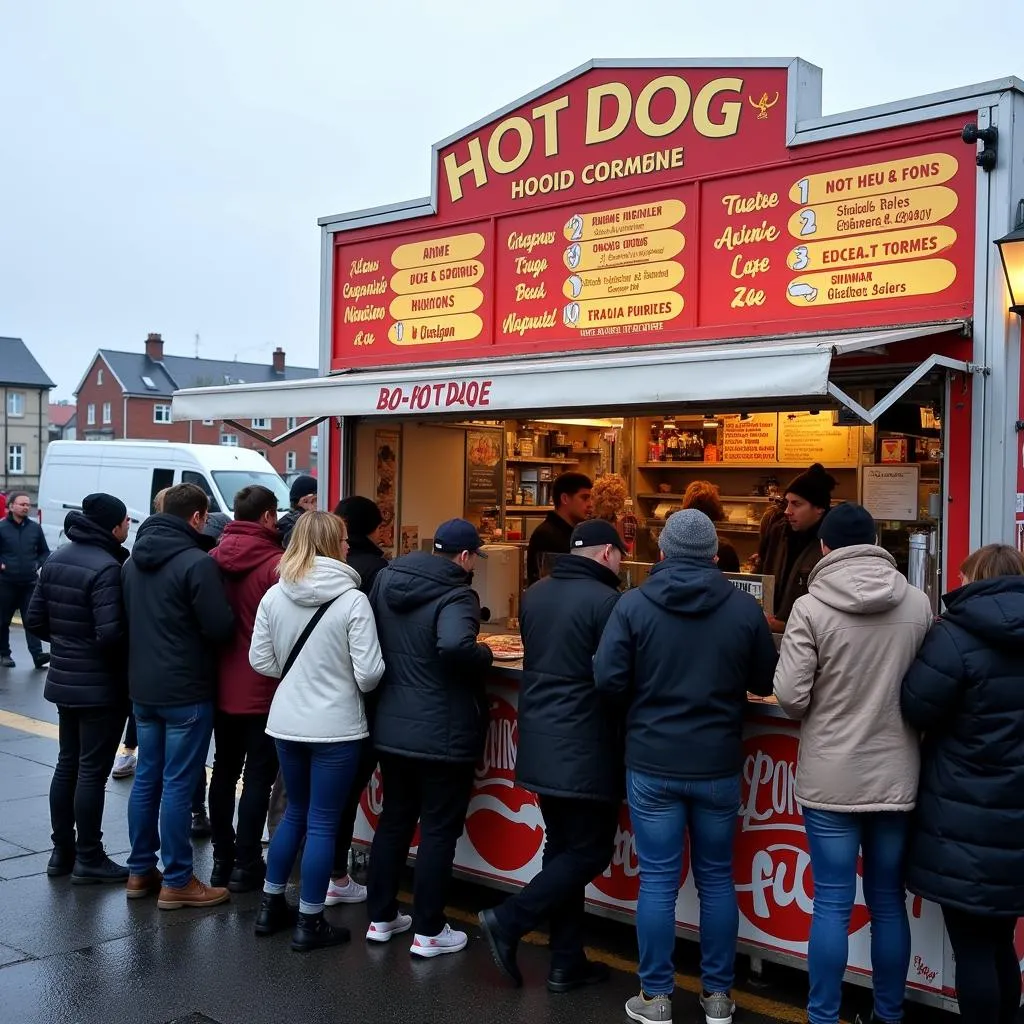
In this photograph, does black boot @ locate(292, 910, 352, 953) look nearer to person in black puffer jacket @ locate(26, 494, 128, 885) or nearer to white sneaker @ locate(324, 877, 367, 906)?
white sneaker @ locate(324, 877, 367, 906)

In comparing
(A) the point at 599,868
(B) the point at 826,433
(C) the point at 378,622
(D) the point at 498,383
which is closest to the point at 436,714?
(C) the point at 378,622

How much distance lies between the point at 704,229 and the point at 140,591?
3538mm

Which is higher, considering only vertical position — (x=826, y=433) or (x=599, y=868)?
(x=826, y=433)

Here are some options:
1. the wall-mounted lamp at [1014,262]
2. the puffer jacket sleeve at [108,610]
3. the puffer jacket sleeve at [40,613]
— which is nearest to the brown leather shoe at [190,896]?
the puffer jacket sleeve at [108,610]

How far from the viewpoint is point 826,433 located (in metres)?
9.15

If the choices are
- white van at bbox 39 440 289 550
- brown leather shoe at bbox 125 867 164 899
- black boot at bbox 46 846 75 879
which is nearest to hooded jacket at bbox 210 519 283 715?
brown leather shoe at bbox 125 867 164 899

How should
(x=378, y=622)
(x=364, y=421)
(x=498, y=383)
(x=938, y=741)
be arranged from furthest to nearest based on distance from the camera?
(x=364, y=421) → (x=498, y=383) → (x=378, y=622) → (x=938, y=741)

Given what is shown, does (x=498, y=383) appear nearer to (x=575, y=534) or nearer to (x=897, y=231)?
(x=575, y=534)

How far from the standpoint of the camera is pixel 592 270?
21.6ft

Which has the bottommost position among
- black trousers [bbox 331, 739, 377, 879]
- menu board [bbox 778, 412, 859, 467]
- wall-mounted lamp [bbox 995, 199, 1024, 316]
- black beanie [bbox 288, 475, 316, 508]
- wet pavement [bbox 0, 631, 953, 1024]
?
wet pavement [bbox 0, 631, 953, 1024]

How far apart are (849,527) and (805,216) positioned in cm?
242

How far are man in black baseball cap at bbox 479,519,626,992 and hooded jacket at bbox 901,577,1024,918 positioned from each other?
3.92 feet

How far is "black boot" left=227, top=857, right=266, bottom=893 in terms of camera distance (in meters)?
5.41

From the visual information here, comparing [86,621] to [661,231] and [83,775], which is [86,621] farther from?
[661,231]
